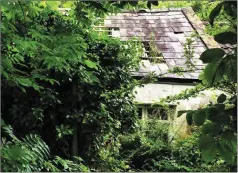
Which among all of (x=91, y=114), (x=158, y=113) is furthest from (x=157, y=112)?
(x=91, y=114)

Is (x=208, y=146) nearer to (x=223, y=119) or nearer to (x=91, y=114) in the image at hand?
(x=223, y=119)

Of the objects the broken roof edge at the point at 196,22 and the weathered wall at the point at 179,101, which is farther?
the broken roof edge at the point at 196,22

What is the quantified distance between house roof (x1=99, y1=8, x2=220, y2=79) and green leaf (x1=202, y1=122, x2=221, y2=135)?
306cm

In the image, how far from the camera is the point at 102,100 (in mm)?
3139

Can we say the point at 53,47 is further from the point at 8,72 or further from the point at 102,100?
the point at 102,100

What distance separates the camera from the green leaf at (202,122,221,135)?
0.62 meters

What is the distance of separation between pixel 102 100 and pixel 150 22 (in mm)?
2092

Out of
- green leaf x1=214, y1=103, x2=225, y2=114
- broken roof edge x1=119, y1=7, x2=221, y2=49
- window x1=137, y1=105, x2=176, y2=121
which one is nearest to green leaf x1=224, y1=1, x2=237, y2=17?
green leaf x1=214, y1=103, x2=225, y2=114

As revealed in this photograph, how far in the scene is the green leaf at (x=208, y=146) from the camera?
62 centimetres

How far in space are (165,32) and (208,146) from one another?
4.06m

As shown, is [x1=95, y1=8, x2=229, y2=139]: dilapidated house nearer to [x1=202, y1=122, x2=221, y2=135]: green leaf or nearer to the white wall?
the white wall

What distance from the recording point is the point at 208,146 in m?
0.63

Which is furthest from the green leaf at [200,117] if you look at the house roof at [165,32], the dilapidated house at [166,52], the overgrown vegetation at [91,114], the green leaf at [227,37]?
the house roof at [165,32]

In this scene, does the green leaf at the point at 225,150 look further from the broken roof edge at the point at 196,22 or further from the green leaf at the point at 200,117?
the broken roof edge at the point at 196,22
